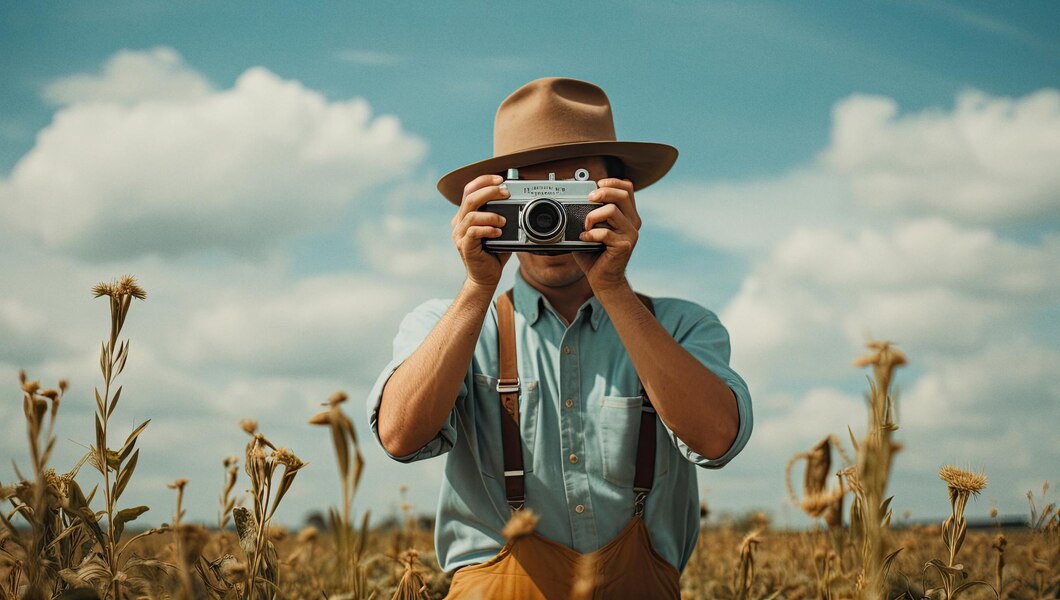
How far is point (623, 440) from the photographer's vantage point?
9.92 feet

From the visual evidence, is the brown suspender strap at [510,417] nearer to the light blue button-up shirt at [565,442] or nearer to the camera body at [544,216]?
the light blue button-up shirt at [565,442]

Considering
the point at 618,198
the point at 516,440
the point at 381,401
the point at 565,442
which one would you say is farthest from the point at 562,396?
the point at 618,198

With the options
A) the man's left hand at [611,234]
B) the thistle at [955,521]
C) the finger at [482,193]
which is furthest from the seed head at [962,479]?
the finger at [482,193]

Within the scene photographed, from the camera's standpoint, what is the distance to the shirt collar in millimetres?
3297

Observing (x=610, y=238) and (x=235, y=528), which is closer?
(x=235, y=528)

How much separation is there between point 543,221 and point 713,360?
0.85m

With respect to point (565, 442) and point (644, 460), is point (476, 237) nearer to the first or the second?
point (565, 442)

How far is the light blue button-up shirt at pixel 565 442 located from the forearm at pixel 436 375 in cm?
13

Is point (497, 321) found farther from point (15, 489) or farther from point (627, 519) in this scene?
point (15, 489)

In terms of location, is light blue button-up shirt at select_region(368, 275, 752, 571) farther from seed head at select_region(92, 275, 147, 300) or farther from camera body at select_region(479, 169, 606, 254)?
seed head at select_region(92, 275, 147, 300)

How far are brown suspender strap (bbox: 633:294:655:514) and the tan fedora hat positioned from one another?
2.59 ft

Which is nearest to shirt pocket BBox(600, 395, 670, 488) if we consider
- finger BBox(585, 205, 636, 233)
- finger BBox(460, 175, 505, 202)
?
finger BBox(585, 205, 636, 233)

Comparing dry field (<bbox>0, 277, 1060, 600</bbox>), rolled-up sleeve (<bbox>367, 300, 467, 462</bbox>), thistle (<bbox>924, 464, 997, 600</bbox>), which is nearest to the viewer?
dry field (<bbox>0, 277, 1060, 600</bbox>)

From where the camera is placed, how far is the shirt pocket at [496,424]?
121 inches
